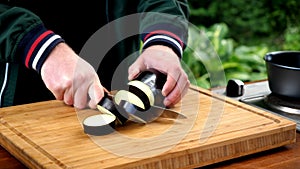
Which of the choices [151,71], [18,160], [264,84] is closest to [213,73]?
[264,84]

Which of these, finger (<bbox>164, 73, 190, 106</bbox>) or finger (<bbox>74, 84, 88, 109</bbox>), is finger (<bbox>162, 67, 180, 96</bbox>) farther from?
finger (<bbox>74, 84, 88, 109</bbox>)

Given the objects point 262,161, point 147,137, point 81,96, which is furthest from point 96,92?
point 262,161

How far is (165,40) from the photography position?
152 centimetres

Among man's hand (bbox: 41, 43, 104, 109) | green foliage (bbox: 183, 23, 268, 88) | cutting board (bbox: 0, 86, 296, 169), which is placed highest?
man's hand (bbox: 41, 43, 104, 109)

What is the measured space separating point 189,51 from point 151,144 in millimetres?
2224

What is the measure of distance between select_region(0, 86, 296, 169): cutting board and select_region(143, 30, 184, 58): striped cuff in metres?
0.17

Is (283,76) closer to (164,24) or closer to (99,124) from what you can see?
(164,24)

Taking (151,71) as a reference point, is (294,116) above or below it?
below

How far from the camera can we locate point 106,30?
1.65 m

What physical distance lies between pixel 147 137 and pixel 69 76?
0.79 ft

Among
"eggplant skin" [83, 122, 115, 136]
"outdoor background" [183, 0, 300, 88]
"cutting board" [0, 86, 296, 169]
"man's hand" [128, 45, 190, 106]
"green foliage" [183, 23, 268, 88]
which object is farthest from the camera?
"outdoor background" [183, 0, 300, 88]

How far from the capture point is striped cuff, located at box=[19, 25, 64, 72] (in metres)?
1.33

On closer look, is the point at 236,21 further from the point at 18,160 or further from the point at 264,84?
the point at 18,160

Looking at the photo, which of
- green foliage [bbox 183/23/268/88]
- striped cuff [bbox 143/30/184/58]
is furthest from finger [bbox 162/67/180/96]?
green foliage [bbox 183/23/268/88]
